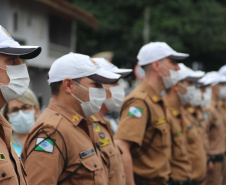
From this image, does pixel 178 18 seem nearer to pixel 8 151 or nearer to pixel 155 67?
pixel 155 67

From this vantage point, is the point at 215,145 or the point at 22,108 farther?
the point at 215,145

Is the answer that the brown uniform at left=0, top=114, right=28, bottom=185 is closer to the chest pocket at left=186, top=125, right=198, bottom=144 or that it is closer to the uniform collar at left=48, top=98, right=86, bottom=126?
the uniform collar at left=48, top=98, right=86, bottom=126

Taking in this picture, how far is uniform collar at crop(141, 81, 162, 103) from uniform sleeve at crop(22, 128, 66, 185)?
81.7 inches

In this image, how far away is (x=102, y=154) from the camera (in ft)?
12.3

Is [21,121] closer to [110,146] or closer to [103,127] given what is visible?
[103,127]

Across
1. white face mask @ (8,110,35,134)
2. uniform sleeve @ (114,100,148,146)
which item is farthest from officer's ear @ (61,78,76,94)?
uniform sleeve @ (114,100,148,146)

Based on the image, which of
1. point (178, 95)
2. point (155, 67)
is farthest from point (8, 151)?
point (178, 95)

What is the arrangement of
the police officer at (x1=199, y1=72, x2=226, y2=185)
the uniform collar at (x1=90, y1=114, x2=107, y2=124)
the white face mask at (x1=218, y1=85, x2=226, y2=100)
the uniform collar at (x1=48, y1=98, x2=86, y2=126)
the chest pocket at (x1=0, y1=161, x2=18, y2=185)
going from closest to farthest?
the chest pocket at (x1=0, y1=161, x2=18, y2=185), the uniform collar at (x1=48, y1=98, x2=86, y2=126), the uniform collar at (x1=90, y1=114, x2=107, y2=124), the police officer at (x1=199, y1=72, x2=226, y2=185), the white face mask at (x1=218, y1=85, x2=226, y2=100)

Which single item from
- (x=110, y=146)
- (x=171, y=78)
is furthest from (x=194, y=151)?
(x=110, y=146)

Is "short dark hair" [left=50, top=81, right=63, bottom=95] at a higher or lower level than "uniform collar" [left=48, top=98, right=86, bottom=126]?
higher

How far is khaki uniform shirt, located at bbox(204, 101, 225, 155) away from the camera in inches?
350

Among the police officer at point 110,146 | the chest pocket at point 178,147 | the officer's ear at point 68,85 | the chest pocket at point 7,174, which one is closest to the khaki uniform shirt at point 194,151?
the chest pocket at point 178,147

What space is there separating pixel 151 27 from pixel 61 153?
28.2 metres

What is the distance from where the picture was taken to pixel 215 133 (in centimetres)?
903
